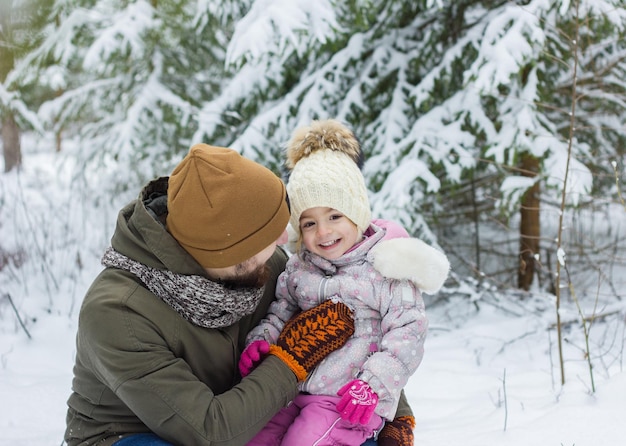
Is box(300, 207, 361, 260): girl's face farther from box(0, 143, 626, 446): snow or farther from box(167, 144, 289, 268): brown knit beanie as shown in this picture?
box(0, 143, 626, 446): snow

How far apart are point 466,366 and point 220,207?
2620 mm

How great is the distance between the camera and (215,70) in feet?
22.5

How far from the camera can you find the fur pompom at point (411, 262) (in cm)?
210

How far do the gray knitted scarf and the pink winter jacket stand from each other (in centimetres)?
36

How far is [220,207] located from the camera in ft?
6.02

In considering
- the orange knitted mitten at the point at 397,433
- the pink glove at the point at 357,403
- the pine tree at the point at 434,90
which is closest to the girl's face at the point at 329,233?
the pink glove at the point at 357,403

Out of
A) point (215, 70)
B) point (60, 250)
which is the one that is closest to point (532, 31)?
point (215, 70)

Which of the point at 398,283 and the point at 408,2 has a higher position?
the point at 408,2

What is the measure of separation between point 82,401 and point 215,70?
218 inches

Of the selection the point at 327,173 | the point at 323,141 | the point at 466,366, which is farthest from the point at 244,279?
the point at 466,366

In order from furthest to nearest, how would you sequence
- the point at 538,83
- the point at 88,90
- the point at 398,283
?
1. the point at 88,90
2. the point at 538,83
3. the point at 398,283

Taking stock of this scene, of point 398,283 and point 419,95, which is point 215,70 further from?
point 398,283

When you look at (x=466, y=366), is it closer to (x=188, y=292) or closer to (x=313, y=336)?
(x=313, y=336)

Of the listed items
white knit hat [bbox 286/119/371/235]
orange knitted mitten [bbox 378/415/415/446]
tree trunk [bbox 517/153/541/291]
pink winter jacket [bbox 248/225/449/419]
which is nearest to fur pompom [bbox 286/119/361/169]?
white knit hat [bbox 286/119/371/235]
